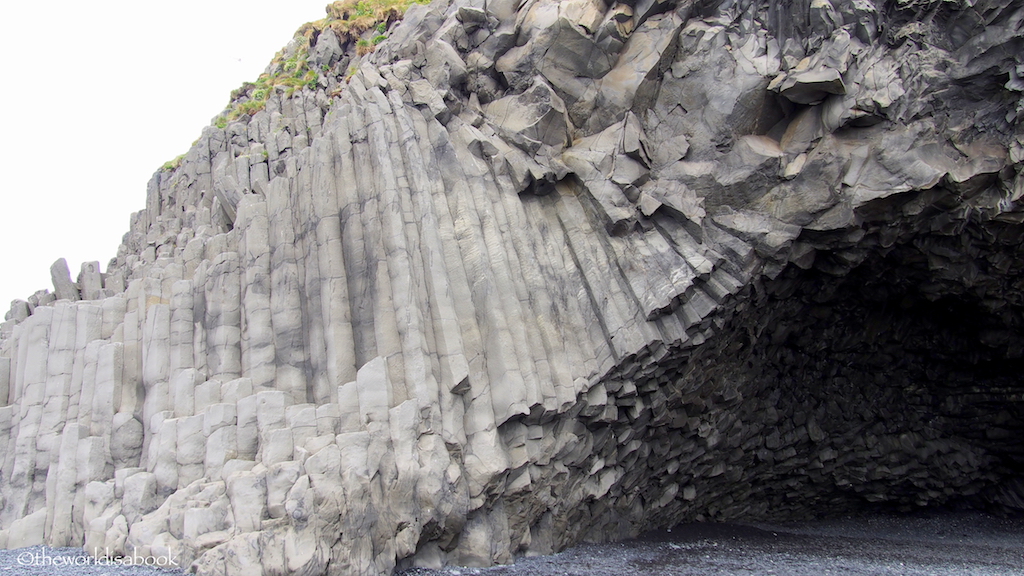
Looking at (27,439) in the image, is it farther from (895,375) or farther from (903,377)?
(903,377)

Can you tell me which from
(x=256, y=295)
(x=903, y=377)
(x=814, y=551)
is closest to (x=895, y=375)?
(x=903, y=377)

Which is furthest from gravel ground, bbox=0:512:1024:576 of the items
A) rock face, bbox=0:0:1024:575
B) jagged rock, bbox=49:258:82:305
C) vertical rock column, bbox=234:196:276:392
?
jagged rock, bbox=49:258:82:305

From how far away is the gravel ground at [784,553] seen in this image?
1097 centimetres

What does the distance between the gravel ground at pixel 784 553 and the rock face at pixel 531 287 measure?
546 mm

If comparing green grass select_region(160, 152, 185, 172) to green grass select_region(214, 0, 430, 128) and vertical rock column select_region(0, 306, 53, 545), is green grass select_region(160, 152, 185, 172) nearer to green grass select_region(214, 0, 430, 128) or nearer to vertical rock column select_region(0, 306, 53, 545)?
green grass select_region(214, 0, 430, 128)

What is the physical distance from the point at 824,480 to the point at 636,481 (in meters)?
7.05

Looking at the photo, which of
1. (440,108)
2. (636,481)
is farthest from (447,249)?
(636,481)

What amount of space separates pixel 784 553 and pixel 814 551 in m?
1.05

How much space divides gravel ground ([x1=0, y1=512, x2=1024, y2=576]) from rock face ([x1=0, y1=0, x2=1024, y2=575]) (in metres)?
0.55

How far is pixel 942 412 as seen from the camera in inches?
784

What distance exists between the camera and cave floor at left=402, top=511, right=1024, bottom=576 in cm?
1232

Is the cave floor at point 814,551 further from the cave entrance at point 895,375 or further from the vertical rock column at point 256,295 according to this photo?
the vertical rock column at point 256,295

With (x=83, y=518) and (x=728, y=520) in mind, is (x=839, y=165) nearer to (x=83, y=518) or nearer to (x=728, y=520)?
(x=728, y=520)

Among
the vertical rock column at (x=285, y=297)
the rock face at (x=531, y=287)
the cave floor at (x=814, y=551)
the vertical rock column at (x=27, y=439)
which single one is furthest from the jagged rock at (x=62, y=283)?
the cave floor at (x=814, y=551)
